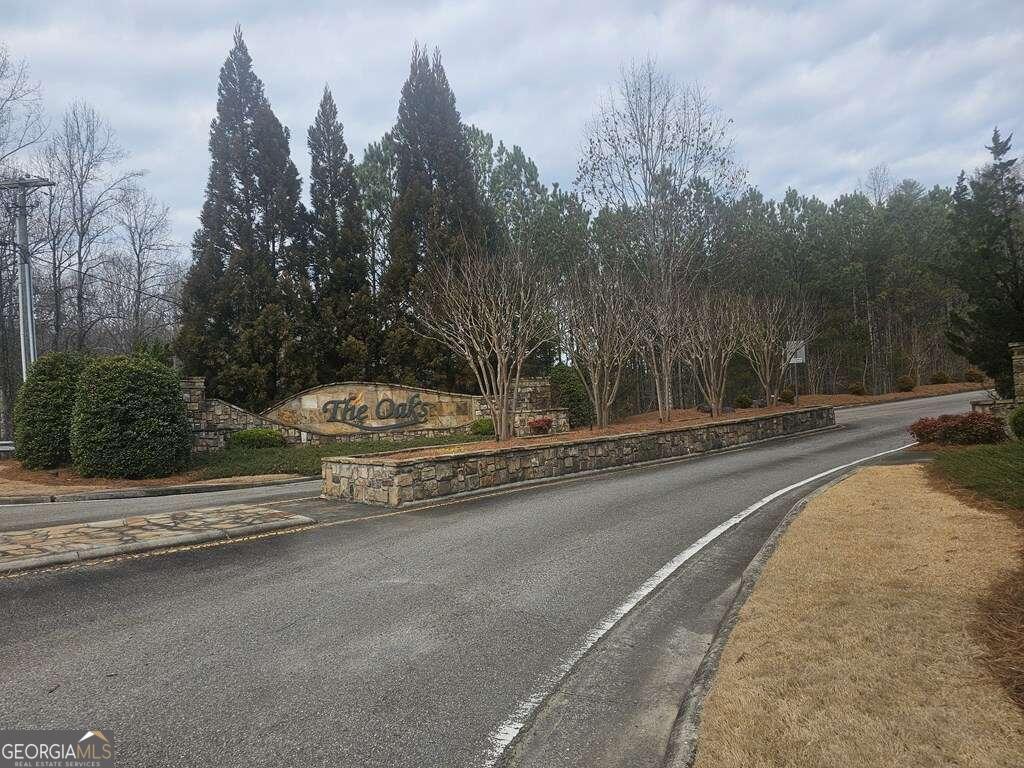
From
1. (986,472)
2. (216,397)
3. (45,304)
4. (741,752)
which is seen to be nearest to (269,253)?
(216,397)

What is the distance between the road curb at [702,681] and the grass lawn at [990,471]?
3499 millimetres

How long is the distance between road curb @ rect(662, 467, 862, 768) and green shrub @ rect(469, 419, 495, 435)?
16.6 metres

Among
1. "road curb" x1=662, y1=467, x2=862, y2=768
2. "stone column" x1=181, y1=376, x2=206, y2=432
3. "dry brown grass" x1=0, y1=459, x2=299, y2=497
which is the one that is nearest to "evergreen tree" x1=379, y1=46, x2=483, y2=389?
"stone column" x1=181, y1=376, x2=206, y2=432

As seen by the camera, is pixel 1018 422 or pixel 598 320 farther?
pixel 598 320

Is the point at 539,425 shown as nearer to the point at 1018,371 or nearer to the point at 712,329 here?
the point at 712,329

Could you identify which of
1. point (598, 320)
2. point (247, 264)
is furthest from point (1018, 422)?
point (247, 264)

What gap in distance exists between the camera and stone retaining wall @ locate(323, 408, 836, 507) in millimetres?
9656

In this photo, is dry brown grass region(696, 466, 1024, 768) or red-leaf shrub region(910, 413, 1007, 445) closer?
dry brown grass region(696, 466, 1024, 768)

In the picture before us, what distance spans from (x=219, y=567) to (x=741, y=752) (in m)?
5.12

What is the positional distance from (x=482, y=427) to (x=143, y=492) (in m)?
11.3

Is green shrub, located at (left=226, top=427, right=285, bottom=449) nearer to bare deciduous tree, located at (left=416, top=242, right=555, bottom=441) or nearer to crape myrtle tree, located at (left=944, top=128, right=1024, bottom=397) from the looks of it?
bare deciduous tree, located at (left=416, top=242, right=555, bottom=441)

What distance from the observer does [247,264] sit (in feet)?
81.5

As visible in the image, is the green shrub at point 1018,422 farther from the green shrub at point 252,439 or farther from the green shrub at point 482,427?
the green shrub at point 252,439

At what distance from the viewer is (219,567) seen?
6078 mm
